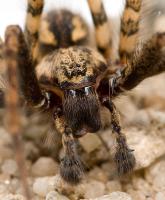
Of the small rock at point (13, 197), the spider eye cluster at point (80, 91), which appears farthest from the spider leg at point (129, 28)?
the small rock at point (13, 197)

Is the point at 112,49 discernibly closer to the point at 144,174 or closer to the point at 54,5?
the point at 54,5

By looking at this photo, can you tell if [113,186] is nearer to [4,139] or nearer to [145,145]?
[145,145]

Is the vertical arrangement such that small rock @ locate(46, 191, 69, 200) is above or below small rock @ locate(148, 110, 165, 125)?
above

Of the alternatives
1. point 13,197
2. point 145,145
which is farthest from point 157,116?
point 13,197

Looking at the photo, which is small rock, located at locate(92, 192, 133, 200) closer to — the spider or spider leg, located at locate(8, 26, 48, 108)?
the spider

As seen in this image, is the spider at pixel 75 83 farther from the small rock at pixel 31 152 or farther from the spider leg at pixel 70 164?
the small rock at pixel 31 152

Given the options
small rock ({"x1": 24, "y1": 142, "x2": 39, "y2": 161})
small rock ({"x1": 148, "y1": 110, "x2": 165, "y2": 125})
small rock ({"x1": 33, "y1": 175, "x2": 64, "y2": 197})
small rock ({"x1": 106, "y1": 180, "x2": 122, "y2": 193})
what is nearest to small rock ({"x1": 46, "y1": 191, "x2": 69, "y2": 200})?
small rock ({"x1": 33, "y1": 175, "x2": 64, "y2": 197})
